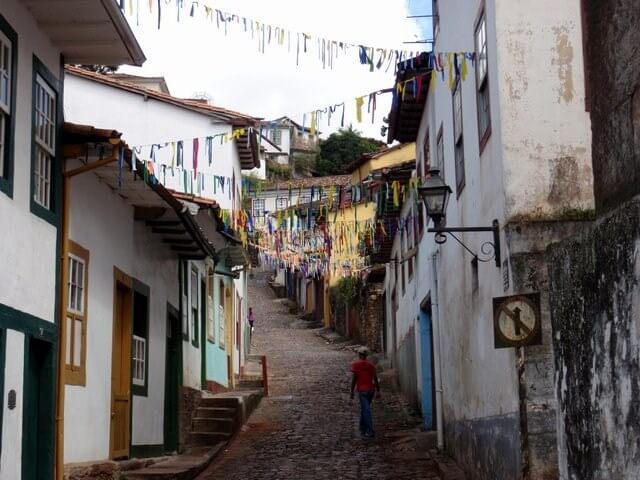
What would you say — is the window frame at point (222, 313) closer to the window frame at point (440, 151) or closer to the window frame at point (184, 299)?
the window frame at point (184, 299)

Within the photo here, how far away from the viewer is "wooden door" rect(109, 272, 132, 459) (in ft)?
43.5

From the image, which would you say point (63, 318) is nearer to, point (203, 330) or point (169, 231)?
point (169, 231)

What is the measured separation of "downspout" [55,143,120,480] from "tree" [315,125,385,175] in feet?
219

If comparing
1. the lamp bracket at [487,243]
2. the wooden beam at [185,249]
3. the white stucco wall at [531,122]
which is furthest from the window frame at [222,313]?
the white stucco wall at [531,122]

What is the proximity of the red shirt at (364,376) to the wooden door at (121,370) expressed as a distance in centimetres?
569

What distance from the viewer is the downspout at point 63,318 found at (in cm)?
1034

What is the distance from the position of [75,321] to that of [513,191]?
5.29 metres

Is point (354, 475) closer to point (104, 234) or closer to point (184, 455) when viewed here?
point (184, 455)

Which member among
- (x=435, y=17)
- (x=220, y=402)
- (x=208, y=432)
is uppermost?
(x=435, y=17)

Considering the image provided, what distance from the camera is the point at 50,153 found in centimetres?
1055

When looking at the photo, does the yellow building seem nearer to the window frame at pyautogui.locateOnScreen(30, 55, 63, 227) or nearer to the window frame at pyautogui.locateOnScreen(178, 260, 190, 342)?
the window frame at pyautogui.locateOnScreen(178, 260, 190, 342)

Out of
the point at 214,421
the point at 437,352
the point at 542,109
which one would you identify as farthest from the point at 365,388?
the point at 542,109

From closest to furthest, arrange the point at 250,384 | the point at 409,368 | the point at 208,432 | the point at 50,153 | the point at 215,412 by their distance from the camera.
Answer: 1. the point at 50,153
2. the point at 208,432
3. the point at 215,412
4. the point at 409,368
5. the point at 250,384

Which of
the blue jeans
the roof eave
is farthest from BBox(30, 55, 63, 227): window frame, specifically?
the blue jeans
